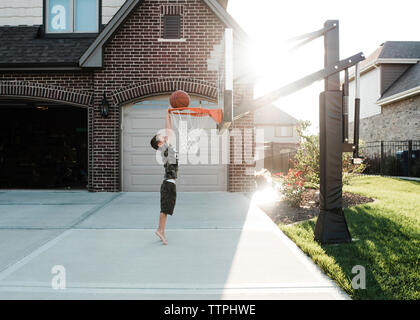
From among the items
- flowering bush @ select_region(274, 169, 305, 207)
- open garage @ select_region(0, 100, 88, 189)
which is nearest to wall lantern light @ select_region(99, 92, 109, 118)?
open garage @ select_region(0, 100, 88, 189)

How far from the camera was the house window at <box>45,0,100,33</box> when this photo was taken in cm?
1093

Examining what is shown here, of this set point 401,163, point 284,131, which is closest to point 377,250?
point 401,163

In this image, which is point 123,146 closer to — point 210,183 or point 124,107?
point 124,107

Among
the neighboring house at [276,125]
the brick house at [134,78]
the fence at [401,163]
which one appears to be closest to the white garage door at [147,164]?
the brick house at [134,78]

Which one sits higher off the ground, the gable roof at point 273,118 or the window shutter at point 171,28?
the gable roof at point 273,118

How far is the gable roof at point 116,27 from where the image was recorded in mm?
9453

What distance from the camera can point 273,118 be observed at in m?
37.5

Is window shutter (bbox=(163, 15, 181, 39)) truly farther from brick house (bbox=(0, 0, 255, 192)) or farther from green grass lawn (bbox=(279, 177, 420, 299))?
green grass lawn (bbox=(279, 177, 420, 299))

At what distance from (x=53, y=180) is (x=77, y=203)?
23.2 ft

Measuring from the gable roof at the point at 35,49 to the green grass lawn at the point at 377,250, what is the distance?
8516mm

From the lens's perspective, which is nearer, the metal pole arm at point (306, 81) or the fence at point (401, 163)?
the metal pole arm at point (306, 81)

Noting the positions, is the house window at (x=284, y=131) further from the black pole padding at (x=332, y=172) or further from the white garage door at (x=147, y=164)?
the black pole padding at (x=332, y=172)

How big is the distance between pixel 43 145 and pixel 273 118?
27.7 metres
